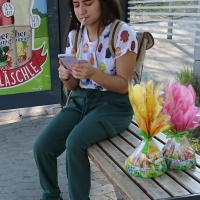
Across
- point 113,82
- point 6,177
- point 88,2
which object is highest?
point 88,2

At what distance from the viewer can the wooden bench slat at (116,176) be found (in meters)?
1.59

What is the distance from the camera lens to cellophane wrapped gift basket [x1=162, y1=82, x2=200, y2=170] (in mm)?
1728

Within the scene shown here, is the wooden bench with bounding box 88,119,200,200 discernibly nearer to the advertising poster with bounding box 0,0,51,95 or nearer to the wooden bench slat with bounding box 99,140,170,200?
the wooden bench slat with bounding box 99,140,170,200

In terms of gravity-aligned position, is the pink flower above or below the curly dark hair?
below

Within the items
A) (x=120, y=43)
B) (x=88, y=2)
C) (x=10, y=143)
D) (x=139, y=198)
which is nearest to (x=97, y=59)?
(x=120, y=43)

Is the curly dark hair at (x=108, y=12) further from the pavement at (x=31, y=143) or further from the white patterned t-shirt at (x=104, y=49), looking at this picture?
the pavement at (x=31, y=143)

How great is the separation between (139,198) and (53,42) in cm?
293

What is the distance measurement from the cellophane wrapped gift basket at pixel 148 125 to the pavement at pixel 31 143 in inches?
36.6

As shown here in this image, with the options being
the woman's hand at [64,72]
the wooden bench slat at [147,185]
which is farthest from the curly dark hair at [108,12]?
the wooden bench slat at [147,185]

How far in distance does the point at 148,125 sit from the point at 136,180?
0.27m

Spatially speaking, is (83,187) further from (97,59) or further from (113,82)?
(97,59)

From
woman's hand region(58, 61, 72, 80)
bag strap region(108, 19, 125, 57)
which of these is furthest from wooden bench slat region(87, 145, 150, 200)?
bag strap region(108, 19, 125, 57)

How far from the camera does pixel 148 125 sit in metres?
1.68

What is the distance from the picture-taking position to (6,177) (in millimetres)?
3051
